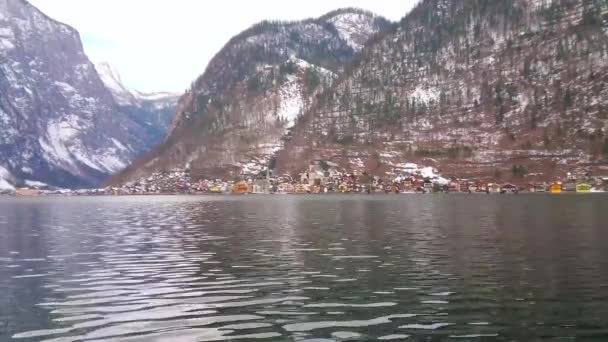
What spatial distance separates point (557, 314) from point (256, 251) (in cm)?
3772

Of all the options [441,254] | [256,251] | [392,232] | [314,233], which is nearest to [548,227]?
[392,232]

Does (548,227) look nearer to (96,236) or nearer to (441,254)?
(441,254)

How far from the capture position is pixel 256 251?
66.6 metres

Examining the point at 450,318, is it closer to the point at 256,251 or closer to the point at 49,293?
the point at 49,293

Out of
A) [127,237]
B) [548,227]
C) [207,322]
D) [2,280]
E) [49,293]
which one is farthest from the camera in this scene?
[548,227]

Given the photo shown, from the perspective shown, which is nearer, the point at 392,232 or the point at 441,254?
the point at 441,254

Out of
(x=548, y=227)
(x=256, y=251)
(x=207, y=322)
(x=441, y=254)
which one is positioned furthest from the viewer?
(x=548, y=227)

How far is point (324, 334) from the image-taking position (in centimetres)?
2934

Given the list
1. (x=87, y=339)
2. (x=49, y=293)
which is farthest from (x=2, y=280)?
(x=87, y=339)

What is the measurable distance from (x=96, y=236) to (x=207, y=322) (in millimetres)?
62644

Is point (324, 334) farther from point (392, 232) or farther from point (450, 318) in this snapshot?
point (392, 232)

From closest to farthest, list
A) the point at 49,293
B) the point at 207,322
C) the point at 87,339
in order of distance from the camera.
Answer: the point at 87,339 < the point at 207,322 < the point at 49,293

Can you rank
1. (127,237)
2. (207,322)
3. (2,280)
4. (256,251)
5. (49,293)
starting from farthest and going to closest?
(127,237) < (256,251) < (2,280) < (49,293) < (207,322)

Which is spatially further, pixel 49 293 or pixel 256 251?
pixel 256 251
